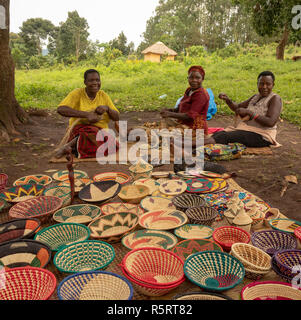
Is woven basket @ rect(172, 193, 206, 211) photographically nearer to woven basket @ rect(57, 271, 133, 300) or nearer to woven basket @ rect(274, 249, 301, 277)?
woven basket @ rect(274, 249, 301, 277)

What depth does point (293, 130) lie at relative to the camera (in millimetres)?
5312

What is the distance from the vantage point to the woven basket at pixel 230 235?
5.42ft

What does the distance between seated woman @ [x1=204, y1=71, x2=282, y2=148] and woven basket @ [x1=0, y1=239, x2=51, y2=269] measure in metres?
2.99

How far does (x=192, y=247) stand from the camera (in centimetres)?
160

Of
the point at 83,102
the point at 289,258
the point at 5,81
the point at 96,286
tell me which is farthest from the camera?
the point at 5,81

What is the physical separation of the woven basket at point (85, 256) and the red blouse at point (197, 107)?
8.94 ft

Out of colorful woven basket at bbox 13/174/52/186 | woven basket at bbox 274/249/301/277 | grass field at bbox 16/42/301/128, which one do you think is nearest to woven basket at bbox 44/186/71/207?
colorful woven basket at bbox 13/174/52/186

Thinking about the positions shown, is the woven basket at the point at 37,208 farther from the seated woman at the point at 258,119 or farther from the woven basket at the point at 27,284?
the seated woman at the point at 258,119

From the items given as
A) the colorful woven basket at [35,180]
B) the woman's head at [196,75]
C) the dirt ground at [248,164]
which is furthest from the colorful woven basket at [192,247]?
the woman's head at [196,75]

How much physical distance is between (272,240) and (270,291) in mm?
464

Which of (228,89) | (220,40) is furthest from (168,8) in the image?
(228,89)

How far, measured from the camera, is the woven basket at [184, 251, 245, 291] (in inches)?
53.4

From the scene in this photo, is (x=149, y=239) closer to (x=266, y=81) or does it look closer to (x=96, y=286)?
(x=96, y=286)

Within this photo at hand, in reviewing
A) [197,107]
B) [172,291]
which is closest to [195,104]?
[197,107]
